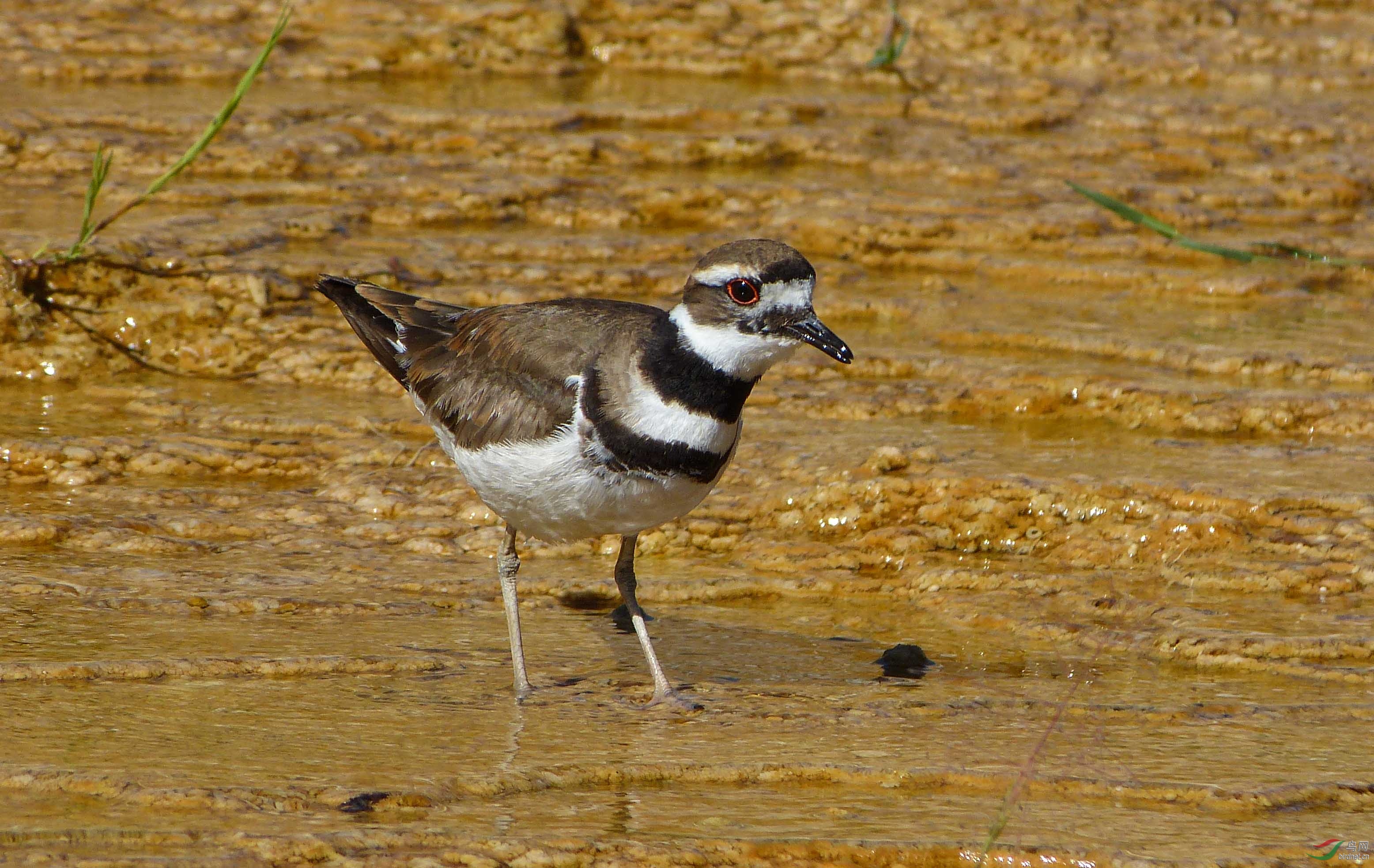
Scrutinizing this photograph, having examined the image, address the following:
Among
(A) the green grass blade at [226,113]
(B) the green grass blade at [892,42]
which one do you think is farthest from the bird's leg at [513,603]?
(B) the green grass blade at [892,42]

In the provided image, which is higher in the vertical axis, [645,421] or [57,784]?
[645,421]

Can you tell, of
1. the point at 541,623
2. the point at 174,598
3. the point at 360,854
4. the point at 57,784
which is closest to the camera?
the point at 360,854

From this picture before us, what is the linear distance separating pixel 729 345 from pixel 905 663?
52.2 inches

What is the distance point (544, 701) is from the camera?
197 inches

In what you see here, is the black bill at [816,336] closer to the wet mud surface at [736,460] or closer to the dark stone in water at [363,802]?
the wet mud surface at [736,460]

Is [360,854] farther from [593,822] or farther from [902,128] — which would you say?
[902,128]

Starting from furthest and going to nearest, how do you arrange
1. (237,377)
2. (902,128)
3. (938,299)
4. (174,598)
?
(902,128) < (938,299) < (237,377) < (174,598)

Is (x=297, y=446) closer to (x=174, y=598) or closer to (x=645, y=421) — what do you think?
(x=174, y=598)

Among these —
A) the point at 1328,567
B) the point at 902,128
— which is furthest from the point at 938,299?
the point at 1328,567

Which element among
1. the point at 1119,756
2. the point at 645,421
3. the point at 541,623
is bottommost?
the point at 541,623

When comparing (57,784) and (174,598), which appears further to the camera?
(174,598)

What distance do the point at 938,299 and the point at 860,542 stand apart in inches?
104
